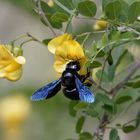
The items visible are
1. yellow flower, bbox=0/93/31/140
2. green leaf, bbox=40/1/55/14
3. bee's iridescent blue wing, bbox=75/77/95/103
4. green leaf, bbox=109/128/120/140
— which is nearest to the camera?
bee's iridescent blue wing, bbox=75/77/95/103

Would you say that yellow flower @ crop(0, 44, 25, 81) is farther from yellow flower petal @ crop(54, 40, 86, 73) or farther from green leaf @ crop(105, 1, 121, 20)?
green leaf @ crop(105, 1, 121, 20)

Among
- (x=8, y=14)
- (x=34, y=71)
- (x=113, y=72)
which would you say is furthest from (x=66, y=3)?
(x=34, y=71)

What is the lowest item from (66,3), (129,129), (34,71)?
(129,129)

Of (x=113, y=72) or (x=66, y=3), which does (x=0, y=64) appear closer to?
(x=66, y=3)

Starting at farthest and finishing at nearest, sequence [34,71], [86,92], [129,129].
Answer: [34,71]
[129,129]
[86,92]

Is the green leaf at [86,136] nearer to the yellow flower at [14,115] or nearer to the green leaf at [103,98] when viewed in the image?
the green leaf at [103,98]

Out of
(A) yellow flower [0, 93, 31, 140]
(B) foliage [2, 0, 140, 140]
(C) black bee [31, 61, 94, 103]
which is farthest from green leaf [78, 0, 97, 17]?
(A) yellow flower [0, 93, 31, 140]

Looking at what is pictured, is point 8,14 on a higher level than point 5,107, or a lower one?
higher
